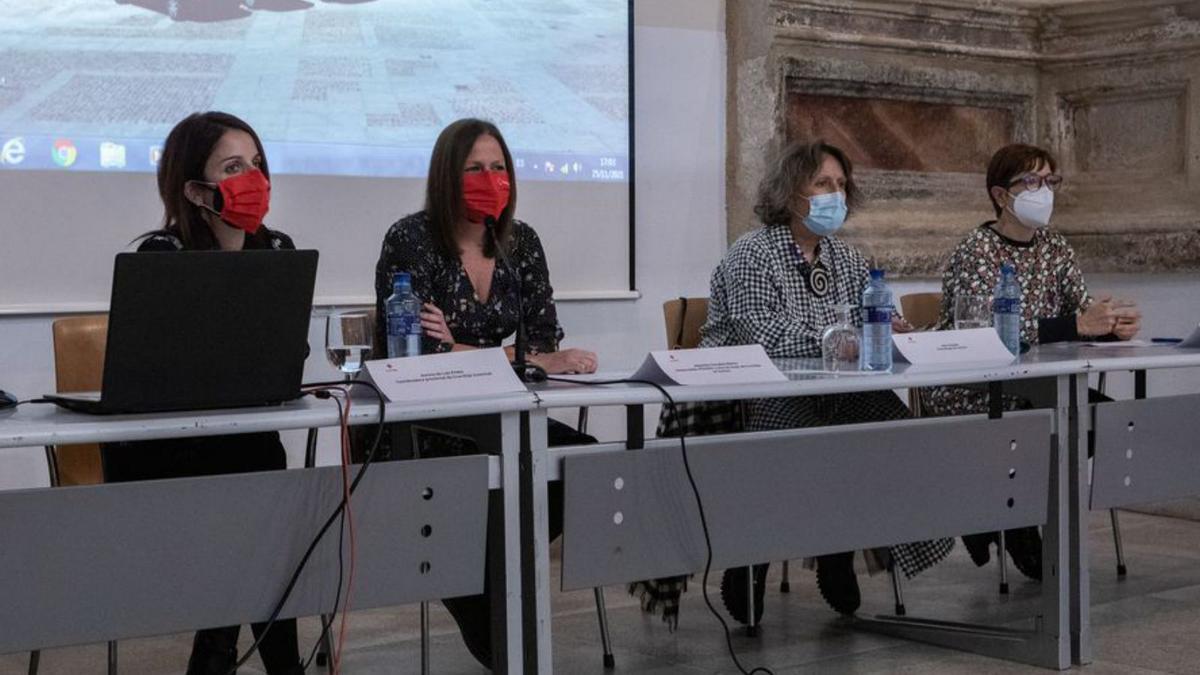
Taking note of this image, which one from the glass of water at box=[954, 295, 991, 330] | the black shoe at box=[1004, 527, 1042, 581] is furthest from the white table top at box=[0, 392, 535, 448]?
the black shoe at box=[1004, 527, 1042, 581]

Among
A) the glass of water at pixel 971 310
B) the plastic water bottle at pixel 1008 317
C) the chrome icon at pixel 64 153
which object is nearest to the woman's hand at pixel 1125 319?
the glass of water at pixel 971 310

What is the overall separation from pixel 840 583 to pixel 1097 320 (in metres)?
0.87

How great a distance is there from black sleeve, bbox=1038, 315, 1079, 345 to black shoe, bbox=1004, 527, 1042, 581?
51 cm

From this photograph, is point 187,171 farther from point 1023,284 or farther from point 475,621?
point 1023,284

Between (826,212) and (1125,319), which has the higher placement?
(826,212)

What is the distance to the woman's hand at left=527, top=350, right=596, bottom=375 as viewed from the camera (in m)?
2.65

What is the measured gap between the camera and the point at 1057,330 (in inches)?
137

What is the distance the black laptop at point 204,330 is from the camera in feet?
6.02

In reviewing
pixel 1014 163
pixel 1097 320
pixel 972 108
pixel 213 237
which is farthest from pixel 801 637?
pixel 972 108

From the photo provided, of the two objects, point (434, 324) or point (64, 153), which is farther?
point (64, 153)

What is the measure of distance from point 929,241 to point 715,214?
2.82 feet

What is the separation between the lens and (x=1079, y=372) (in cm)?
283

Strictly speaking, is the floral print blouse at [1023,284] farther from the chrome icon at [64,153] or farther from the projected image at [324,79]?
the chrome icon at [64,153]

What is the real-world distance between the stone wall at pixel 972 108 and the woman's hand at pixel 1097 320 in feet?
4.61
